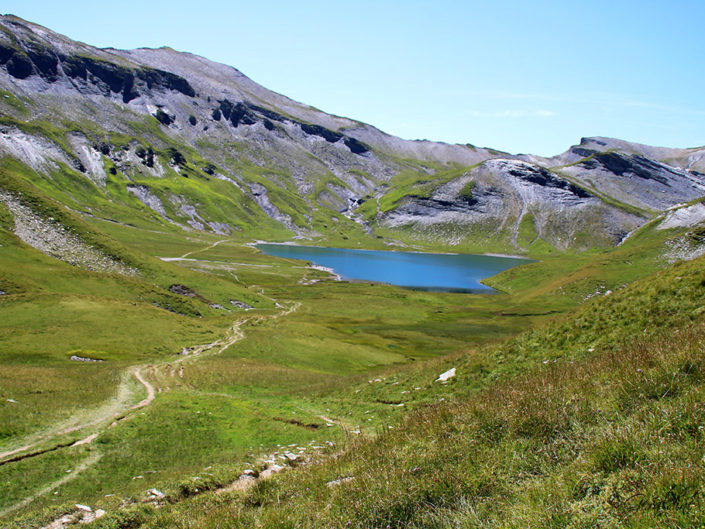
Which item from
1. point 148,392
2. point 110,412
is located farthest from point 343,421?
point 148,392

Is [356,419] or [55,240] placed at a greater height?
[356,419]

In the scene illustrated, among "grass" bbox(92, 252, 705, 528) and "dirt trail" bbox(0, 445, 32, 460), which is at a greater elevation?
"grass" bbox(92, 252, 705, 528)

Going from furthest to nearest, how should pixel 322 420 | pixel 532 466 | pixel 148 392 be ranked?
pixel 148 392, pixel 322 420, pixel 532 466

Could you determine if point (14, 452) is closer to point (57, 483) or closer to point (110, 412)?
point (57, 483)

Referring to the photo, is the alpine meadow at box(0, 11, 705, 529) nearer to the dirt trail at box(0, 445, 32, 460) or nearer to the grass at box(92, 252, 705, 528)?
the grass at box(92, 252, 705, 528)

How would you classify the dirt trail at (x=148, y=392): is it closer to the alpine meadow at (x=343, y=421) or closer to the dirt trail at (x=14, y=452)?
the alpine meadow at (x=343, y=421)

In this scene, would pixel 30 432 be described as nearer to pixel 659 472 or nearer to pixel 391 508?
pixel 391 508

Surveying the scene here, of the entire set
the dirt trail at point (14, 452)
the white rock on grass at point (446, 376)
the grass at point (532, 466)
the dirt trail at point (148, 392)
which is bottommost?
the dirt trail at point (148, 392)

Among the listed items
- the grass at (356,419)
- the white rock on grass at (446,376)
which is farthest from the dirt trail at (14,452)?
the white rock on grass at (446,376)

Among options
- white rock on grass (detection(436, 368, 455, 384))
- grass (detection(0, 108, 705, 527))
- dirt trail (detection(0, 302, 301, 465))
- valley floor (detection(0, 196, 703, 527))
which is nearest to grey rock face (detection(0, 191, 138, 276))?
grass (detection(0, 108, 705, 527))

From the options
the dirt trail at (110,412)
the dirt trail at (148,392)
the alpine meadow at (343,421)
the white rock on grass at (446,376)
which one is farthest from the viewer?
the dirt trail at (148,392)

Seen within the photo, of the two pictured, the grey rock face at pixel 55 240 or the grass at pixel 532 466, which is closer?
the grass at pixel 532 466

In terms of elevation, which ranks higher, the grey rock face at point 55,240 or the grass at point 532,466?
the grass at point 532,466

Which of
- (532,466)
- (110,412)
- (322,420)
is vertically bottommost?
(110,412)
